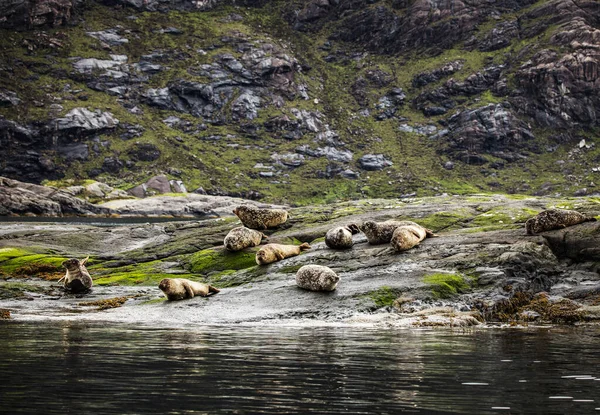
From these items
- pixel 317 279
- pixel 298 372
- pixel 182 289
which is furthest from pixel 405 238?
pixel 298 372

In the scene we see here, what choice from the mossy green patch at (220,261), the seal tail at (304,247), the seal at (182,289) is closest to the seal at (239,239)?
the mossy green patch at (220,261)

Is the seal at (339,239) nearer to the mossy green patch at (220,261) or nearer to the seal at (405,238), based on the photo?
the seal at (405,238)

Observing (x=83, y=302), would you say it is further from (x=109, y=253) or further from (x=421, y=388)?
(x=421, y=388)

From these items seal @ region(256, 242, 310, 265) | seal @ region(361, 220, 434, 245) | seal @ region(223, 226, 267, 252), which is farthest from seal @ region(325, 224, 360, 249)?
seal @ region(223, 226, 267, 252)

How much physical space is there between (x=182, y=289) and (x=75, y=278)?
9.44 m

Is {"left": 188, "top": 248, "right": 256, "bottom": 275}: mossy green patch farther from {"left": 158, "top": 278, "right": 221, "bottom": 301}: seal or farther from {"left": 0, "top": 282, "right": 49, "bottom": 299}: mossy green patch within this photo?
{"left": 0, "top": 282, "right": 49, "bottom": 299}: mossy green patch

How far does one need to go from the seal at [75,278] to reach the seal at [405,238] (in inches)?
831

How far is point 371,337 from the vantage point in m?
24.7

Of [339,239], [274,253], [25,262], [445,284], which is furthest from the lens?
[25,262]

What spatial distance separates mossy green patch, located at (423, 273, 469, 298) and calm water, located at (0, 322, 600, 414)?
6.80 meters

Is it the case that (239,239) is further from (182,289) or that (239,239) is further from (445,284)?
(445,284)

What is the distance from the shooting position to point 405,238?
40.1 meters

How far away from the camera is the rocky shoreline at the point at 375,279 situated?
31938 millimetres

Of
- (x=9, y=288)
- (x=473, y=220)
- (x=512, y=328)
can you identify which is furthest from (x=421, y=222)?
(x=9, y=288)
